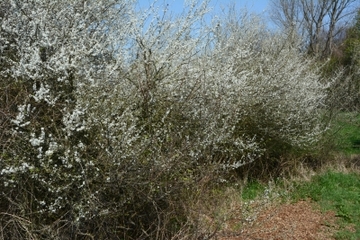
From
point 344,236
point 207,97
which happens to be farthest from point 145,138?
point 344,236

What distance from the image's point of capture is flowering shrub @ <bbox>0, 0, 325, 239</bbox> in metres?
3.48

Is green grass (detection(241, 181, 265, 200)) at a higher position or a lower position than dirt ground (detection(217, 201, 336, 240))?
A: higher

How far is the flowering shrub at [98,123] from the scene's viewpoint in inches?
137

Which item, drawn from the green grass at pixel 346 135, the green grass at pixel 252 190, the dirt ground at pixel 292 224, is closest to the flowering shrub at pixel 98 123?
the dirt ground at pixel 292 224

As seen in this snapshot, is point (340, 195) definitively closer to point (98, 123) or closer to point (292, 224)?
point (292, 224)

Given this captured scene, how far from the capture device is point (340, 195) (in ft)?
22.9

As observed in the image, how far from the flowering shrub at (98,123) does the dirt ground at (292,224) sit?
1.11 meters

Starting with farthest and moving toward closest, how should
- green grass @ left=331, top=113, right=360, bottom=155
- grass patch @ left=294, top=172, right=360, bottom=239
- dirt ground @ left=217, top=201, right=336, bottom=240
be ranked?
1. green grass @ left=331, top=113, right=360, bottom=155
2. grass patch @ left=294, top=172, right=360, bottom=239
3. dirt ground @ left=217, top=201, right=336, bottom=240

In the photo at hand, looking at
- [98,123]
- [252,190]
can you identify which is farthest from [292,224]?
[98,123]

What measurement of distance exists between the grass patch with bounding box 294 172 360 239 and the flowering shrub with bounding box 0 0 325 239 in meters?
2.25

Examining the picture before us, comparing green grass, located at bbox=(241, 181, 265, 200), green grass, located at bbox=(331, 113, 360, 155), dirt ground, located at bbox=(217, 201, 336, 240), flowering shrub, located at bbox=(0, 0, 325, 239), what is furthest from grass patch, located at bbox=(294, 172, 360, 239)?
flowering shrub, located at bbox=(0, 0, 325, 239)

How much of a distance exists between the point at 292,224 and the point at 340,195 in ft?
5.21

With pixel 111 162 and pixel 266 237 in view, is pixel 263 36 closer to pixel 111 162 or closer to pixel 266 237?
pixel 266 237

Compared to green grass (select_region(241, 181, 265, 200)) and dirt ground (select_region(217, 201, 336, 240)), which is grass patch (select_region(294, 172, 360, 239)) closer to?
dirt ground (select_region(217, 201, 336, 240))
